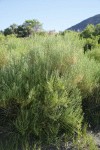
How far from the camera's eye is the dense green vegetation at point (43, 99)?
4.70 m

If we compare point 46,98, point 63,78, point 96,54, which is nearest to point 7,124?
point 46,98

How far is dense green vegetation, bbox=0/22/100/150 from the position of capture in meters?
4.70

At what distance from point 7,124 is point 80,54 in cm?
187

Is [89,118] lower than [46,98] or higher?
lower

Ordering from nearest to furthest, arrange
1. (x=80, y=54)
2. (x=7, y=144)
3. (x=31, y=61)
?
(x=7, y=144) < (x=31, y=61) < (x=80, y=54)

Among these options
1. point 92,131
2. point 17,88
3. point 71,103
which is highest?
point 17,88

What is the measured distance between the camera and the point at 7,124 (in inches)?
202

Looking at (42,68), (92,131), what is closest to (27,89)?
(42,68)

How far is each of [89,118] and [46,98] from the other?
131 centimetres

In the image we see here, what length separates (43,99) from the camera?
16.1ft

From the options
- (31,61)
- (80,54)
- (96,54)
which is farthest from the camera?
(96,54)

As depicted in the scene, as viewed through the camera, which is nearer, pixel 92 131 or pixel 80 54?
pixel 92 131

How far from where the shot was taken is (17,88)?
15.3ft

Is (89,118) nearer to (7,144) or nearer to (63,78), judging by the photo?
(63,78)
